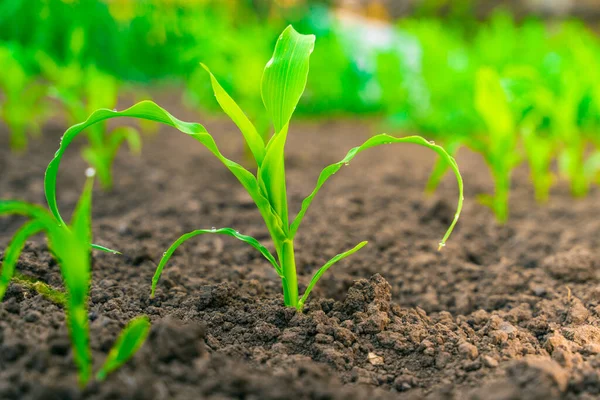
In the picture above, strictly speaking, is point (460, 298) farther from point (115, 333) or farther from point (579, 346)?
point (115, 333)

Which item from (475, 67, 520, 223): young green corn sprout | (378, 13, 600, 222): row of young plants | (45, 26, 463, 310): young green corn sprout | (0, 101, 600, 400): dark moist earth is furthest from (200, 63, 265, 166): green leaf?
(475, 67, 520, 223): young green corn sprout

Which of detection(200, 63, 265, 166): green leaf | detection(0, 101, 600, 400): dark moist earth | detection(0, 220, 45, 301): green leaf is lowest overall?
detection(0, 101, 600, 400): dark moist earth

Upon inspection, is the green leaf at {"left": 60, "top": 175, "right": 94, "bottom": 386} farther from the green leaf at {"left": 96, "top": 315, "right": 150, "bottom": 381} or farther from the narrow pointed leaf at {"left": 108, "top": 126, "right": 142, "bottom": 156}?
the narrow pointed leaf at {"left": 108, "top": 126, "right": 142, "bottom": 156}

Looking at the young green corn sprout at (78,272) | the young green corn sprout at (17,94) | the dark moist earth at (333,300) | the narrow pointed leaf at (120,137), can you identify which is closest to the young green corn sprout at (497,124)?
the dark moist earth at (333,300)

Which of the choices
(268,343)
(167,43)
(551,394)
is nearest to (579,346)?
(551,394)

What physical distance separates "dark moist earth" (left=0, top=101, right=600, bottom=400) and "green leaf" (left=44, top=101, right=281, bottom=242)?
9.5 inches

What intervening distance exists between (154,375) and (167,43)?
409cm

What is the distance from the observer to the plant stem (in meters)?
1.44

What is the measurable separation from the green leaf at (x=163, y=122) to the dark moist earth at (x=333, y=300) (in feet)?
0.79

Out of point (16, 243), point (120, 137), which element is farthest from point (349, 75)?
point (16, 243)

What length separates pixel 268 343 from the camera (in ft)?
4.48

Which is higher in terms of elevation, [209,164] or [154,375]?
[209,164]

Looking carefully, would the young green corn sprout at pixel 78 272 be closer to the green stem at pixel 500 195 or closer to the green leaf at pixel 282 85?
the green leaf at pixel 282 85

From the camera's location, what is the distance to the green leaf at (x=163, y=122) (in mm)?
1267
